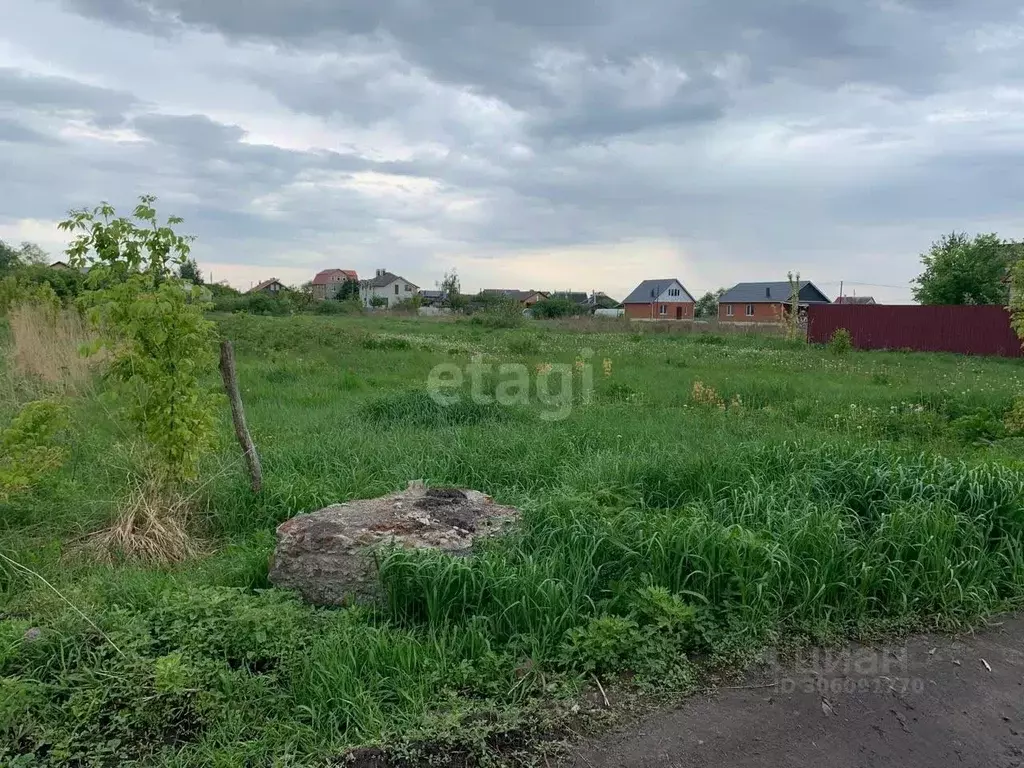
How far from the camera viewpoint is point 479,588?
10.8 feet

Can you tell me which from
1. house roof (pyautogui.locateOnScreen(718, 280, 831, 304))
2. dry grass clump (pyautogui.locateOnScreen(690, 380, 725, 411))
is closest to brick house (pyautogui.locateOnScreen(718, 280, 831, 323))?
house roof (pyautogui.locateOnScreen(718, 280, 831, 304))

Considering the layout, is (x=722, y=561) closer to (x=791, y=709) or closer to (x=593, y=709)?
(x=791, y=709)

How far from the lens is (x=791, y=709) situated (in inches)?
107

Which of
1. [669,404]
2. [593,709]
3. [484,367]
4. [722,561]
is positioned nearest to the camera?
[593,709]

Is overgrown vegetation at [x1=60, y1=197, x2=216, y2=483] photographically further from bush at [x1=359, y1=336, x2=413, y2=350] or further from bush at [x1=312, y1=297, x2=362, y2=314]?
bush at [x1=312, y1=297, x2=362, y2=314]

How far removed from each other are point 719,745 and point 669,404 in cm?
695

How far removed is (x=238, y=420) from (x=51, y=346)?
7468mm

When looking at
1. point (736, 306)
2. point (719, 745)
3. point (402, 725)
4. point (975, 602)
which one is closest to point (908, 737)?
point (719, 745)

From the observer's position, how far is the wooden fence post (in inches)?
195

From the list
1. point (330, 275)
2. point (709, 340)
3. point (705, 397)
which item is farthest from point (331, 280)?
point (705, 397)

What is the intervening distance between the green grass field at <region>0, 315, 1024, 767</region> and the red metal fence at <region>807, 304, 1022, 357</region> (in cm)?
1682

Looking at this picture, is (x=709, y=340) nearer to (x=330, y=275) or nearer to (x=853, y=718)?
(x=853, y=718)

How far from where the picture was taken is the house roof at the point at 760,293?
186 feet

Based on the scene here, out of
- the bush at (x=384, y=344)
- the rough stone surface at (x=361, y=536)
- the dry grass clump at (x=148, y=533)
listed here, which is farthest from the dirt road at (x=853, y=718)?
the bush at (x=384, y=344)
